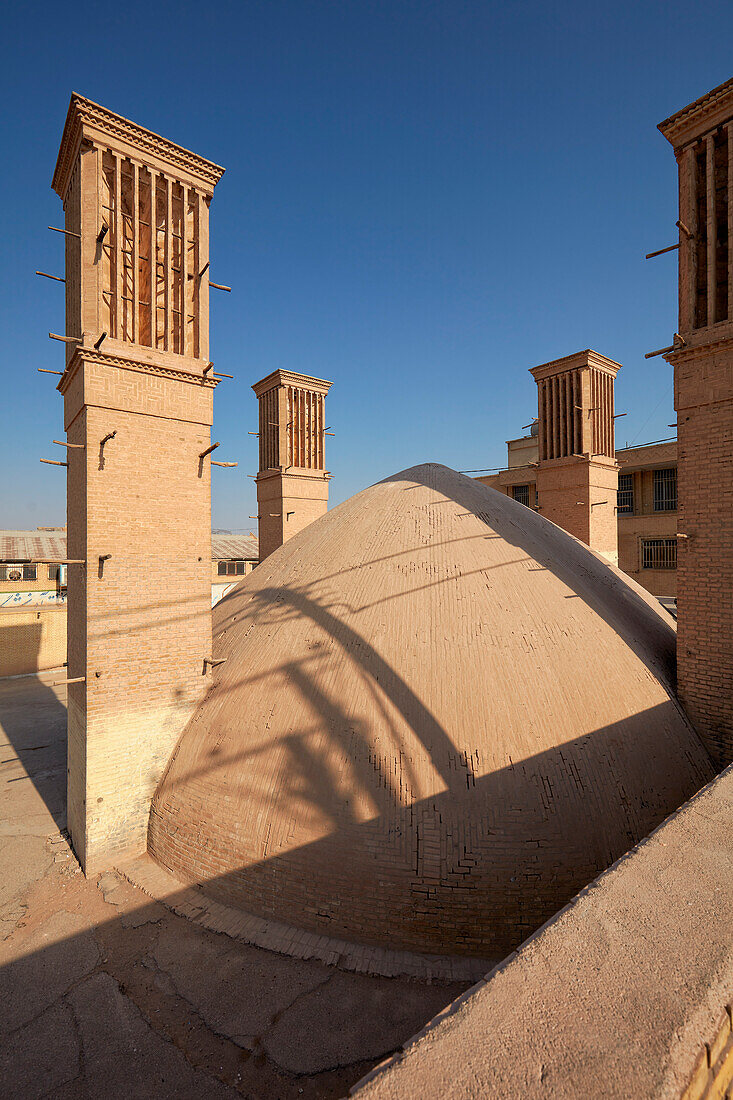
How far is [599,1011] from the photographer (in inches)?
92.3

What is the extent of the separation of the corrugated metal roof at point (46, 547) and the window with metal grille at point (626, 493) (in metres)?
23.9

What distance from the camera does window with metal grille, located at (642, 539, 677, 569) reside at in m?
27.8

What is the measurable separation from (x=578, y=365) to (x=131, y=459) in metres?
13.0

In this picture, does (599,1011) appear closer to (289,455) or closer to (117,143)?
(117,143)

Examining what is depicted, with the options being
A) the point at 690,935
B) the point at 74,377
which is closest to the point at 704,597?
the point at 690,935

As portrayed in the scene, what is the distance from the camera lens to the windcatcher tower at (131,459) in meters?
7.76

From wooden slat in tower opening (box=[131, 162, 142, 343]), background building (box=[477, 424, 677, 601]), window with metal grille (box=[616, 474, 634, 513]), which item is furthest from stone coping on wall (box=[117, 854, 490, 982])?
window with metal grille (box=[616, 474, 634, 513])

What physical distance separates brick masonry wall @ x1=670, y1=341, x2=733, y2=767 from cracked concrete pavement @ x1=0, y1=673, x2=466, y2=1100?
18.1 feet

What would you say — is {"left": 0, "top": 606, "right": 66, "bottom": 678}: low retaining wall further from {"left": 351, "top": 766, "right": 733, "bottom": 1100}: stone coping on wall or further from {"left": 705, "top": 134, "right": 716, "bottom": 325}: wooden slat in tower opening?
{"left": 705, "top": 134, "right": 716, "bottom": 325}: wooden slat in tower opening

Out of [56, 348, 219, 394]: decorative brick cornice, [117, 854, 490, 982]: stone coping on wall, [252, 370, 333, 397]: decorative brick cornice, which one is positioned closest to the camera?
[117, 854, 490, 982]: stone coping on wall

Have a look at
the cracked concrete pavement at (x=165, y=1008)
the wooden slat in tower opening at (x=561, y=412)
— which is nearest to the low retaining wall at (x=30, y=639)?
the cracked concrete pavement at (x=165, y=1008)

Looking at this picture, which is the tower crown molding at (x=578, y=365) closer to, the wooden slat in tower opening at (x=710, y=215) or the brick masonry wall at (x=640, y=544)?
the wooden slat in tower opening at (x=710, y=215)

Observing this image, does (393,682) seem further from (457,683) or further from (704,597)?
(704,597)

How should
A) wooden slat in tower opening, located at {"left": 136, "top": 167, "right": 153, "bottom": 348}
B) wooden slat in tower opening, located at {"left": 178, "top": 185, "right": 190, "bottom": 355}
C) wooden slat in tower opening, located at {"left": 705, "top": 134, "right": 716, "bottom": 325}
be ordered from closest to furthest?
1. wooden slat in tower opening, located at {"left": 705, "top": 134, "right": 716, "bottom": 325}
2. wooden slat in tower opening, located at {"left": 136, "top": 167, "right": 153, "bottom": 348}
3. wooden slat in tower opening, located at {"left": 178, "top": 185, "right": 190, "bottom": 355}
